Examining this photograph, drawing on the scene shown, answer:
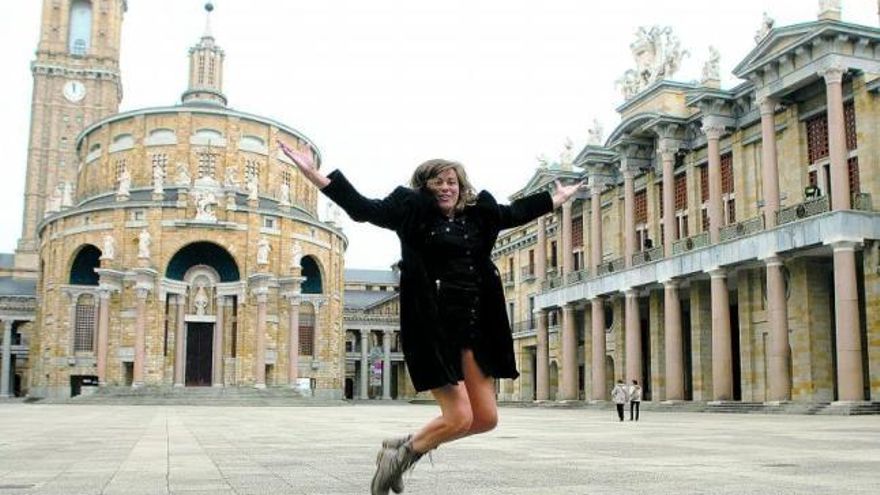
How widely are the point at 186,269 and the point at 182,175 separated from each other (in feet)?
22.7

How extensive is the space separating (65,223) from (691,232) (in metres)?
46.0

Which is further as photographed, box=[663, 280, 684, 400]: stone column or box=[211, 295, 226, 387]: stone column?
box=[211, 295, 226, 387]: stone column

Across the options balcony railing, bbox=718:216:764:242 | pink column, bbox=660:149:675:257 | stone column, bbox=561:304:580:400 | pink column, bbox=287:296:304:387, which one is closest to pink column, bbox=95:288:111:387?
pink column, bbox=287:296:304:387

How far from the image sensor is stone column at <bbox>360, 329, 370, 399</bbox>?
307 feet

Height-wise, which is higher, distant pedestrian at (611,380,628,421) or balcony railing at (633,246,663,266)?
balcony railing at (633,246,663,266)

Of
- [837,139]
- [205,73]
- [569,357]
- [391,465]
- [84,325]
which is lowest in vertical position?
[391,465]

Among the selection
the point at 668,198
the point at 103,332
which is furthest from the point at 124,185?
the point at 668,198

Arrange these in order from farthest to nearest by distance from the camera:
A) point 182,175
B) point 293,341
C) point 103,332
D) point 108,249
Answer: point 293,341 → point 182,175 → point 108,249 → point 103,332

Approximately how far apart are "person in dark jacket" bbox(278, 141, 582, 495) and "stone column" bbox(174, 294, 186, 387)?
62.5 meters

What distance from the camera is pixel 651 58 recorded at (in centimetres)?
4681

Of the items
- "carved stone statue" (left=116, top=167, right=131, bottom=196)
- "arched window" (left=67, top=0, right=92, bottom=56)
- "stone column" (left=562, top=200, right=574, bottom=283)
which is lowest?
"stone column" (left=562, top=200, right=574, bottom=283)

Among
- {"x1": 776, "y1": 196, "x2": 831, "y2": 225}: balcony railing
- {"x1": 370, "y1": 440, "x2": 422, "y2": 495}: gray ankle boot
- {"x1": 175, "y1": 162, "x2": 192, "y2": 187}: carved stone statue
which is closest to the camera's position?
{"x1": 370, "y1": 440, "x2": 422, "y2": 495}: gray ankle boot

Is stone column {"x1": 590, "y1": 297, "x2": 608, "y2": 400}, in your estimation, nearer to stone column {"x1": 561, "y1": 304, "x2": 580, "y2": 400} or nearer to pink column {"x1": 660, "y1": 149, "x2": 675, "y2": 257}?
stone column {"x1": 561, "y1": 304, "x2": 580, "y2": 400}

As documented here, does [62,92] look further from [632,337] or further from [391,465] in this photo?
[391,465]
